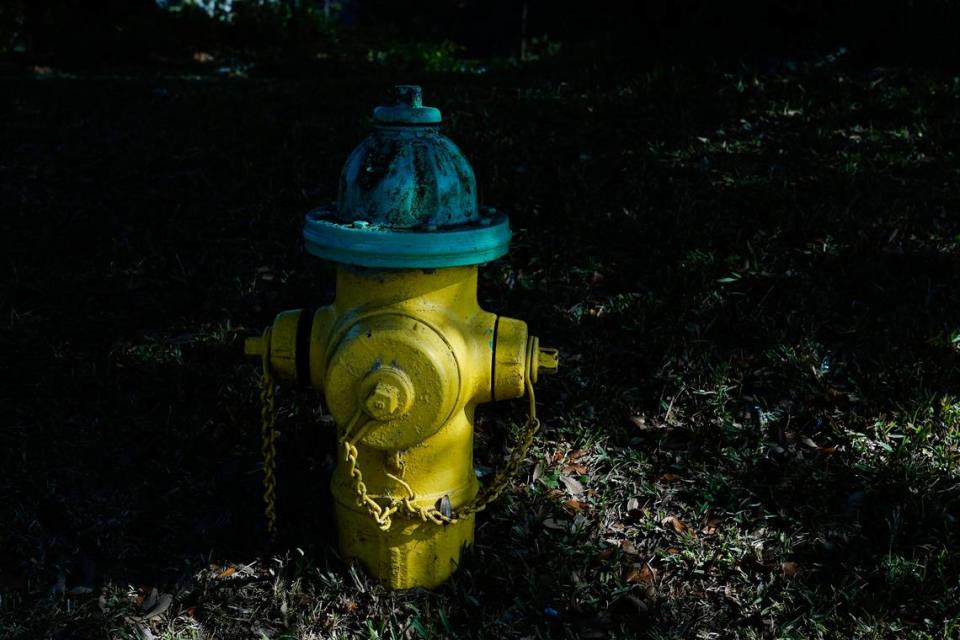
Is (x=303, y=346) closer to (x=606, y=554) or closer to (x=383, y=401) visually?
(x=383, y=401)

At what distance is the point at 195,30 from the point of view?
35.2 feet

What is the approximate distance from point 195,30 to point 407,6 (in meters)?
4.17

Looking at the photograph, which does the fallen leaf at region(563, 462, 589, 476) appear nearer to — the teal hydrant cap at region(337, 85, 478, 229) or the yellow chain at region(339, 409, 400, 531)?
the yellow chain at region(339, 409, 400, 531)

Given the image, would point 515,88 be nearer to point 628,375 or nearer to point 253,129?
point 253,129

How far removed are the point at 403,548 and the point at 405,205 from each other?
104 centimetres

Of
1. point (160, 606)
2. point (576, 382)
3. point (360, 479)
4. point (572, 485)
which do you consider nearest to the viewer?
point (360, 479)

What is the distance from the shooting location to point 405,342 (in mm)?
→ 2166

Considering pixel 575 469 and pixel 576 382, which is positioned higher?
pixel 576 382

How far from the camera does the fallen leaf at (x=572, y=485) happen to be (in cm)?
297

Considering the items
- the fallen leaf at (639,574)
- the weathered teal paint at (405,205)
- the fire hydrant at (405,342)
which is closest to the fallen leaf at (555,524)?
the fallen leaf at (639,574)

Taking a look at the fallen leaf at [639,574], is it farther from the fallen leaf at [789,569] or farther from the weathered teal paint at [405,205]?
the weathered teal paint at [405,205]

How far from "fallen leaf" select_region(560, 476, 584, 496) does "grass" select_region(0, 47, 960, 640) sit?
2 cm

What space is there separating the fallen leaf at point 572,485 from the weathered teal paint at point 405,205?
1.11m

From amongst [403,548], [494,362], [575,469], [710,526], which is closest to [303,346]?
[494,362]
